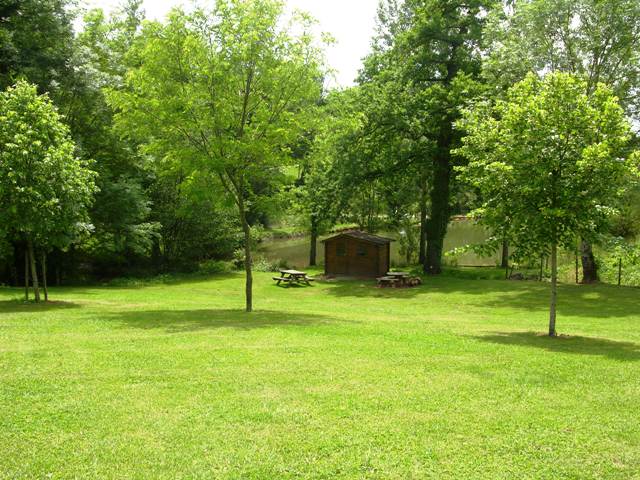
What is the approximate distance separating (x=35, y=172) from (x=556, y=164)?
15.1 m

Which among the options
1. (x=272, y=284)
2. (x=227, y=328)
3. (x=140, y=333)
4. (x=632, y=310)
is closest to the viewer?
(x=140, y=333)

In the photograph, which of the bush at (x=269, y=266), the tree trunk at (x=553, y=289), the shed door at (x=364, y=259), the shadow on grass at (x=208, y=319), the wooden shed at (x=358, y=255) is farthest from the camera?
the bush at (x=269, y=266)

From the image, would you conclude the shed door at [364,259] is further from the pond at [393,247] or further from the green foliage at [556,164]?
the green foliage at [556,164]

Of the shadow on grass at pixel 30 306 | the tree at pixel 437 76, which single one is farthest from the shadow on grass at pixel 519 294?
the shadow on grass at pixel 30 306

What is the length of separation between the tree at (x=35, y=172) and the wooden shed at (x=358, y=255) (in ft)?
64.2

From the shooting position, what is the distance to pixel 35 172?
59.7 ft

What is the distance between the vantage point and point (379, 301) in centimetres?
2639

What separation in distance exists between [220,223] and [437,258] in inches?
588

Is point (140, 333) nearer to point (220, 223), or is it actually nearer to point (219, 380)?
point (219, 380)

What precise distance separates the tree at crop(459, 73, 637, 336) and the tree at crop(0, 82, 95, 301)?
12833 mm

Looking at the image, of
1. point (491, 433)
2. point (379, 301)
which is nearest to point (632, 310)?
point (379, 301)

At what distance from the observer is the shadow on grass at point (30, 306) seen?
18.2 meters

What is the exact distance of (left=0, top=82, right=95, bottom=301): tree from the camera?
58.6ft

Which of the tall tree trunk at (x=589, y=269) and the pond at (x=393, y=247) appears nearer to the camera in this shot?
the tall tree trunk at (x=589, y=269)
